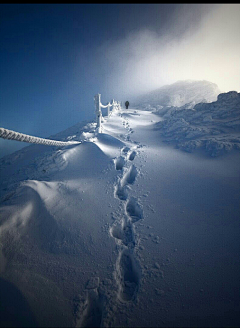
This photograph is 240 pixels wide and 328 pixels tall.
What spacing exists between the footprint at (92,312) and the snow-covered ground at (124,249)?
0.01 meters

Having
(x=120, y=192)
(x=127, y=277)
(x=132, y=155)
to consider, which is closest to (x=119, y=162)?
(x=132, y=155)

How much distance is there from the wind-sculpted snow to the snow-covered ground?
1.44 meters

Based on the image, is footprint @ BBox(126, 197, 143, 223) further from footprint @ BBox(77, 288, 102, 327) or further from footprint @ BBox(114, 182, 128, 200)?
footprint @ BBox(77, 288, 102, 327)

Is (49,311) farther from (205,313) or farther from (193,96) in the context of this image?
(193,96)

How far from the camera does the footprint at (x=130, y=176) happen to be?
166 inches

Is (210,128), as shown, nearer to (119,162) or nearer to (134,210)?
(119,162)

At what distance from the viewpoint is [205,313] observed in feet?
5.78

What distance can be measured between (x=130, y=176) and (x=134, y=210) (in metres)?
1.42

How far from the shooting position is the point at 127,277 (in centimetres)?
221

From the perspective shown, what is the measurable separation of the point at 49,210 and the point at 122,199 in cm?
194

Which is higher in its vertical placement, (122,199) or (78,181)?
(78,181)

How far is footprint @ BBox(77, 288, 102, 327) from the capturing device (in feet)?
5.78

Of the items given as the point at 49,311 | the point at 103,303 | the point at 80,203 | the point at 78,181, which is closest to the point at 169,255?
the point at 103,303

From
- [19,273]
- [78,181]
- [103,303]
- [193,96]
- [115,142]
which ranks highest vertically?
[193,96]
